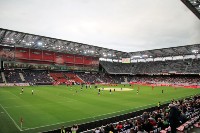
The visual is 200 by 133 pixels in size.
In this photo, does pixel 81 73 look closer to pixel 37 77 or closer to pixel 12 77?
pixel 37 77

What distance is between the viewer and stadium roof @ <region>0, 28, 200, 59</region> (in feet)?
205

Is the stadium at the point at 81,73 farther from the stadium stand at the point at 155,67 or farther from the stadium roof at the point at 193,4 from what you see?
the stadium roof at the point at 193,4

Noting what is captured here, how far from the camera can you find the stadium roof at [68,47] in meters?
62.5

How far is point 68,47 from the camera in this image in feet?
262

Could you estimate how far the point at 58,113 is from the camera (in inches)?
875

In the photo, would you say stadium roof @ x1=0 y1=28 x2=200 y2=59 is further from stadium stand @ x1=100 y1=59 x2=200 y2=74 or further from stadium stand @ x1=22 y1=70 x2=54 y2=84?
stadium stand @ x1=22 y1=70 x2=54 y2=84

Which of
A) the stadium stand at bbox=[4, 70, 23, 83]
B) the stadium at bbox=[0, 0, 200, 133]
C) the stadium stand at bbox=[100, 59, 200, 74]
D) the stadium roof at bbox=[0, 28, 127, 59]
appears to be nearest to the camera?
the stadium at bbox=[0, 0, 200, 133]

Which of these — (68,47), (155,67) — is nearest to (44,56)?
(68,47)

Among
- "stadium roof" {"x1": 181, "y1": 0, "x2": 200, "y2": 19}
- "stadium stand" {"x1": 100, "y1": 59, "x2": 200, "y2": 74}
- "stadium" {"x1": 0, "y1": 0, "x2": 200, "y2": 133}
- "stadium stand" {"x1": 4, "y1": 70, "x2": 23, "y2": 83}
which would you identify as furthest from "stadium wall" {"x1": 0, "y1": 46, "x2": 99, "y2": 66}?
"stadium roof" {"x1": 181, "y1": 0, "x2": 200, "y2": 19}

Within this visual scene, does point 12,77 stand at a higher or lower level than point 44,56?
lower

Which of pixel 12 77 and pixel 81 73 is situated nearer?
pixel 12 77

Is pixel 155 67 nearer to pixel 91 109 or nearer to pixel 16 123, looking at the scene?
pixel 91 109

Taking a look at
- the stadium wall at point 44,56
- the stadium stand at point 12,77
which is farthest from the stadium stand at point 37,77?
the stadium wall at point 44,56

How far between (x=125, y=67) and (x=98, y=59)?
59.4 feet
